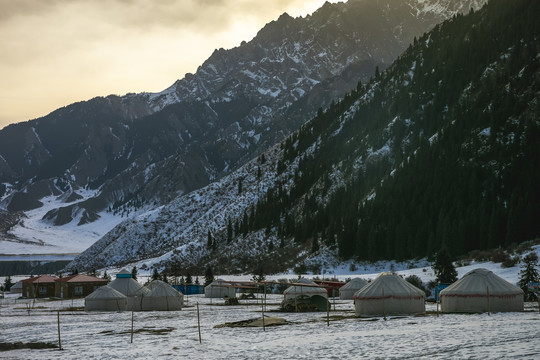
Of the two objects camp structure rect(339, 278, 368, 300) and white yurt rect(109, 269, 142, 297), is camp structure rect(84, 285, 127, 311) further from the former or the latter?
camp structure rect(339, 278, 368, 300)

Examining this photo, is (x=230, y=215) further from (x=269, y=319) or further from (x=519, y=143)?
(x=269, y=319)

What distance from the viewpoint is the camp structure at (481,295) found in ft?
149

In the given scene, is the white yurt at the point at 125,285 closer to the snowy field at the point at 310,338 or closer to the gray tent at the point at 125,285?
the gray tent at the point at 125,285

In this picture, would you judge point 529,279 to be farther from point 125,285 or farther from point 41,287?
point 41,287

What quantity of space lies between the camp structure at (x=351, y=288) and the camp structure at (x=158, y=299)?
924 inches

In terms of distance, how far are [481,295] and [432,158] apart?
250 ft

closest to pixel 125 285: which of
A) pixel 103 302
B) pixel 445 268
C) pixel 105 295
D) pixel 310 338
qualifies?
pixel 105 295

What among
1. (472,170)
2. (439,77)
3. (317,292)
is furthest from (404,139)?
(317,292)

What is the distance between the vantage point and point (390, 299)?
4769 cm

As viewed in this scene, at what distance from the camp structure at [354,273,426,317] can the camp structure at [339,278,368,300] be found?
2686cm

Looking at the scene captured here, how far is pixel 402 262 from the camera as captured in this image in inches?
4018

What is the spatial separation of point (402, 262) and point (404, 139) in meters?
46.0

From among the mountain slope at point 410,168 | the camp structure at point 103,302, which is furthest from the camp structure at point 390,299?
the mountain slope at point 410,168

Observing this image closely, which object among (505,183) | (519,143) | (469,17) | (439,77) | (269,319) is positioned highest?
(469,17)
